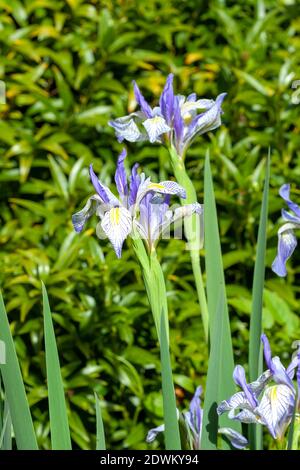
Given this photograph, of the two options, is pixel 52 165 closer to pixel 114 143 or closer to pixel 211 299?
pixel 114 143

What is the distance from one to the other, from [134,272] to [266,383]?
843 millimetres

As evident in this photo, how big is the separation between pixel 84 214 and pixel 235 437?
40cm

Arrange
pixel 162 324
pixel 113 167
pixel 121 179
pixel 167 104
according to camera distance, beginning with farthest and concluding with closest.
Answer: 1. pixel 113 167
2. pixel 167 104
3. pixel 121 179
4. pixel 162 324

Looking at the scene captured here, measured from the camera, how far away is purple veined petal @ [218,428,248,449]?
1.19 meters

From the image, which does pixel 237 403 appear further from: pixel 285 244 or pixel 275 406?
pixel 285 244

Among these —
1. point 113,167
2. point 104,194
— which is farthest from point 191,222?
point 113,167

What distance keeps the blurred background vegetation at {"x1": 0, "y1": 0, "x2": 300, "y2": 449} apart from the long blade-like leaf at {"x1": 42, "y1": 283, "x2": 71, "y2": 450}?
2.08 feet

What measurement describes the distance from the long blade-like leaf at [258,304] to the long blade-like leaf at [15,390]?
1.18 feet

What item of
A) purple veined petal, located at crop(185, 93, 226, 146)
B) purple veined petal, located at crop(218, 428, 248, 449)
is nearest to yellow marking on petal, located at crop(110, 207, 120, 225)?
purple veined petal, located at crop(185, 93, 226, 146)

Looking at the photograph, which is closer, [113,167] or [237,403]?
[237,403]

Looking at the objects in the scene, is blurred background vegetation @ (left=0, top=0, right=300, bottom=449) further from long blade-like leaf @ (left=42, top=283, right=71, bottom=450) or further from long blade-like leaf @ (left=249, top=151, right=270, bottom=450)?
long blade-like leaf @ (left=42, top=283, right=71, bottom=450)

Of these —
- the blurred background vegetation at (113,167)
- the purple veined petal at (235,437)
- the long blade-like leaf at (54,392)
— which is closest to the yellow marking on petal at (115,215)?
the long blade-like leaf at (54,392)

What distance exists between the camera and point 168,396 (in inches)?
41.7

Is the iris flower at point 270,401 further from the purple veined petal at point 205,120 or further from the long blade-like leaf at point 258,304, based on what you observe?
the purple veined petal at point 205,120
